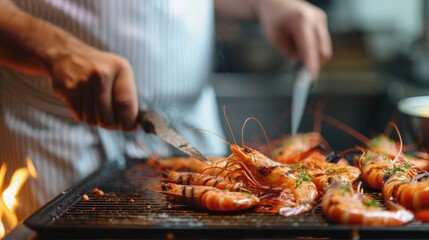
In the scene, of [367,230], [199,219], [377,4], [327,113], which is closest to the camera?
[367,230]

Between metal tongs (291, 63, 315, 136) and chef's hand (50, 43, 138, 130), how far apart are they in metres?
0.82

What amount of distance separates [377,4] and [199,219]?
5341mm

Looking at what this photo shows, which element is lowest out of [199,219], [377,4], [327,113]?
[327,113]

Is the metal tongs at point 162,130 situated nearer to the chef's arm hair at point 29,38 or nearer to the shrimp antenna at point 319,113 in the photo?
the chef's arm hair at point 29,38

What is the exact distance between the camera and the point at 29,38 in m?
2.28

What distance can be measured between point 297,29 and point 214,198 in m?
1.55

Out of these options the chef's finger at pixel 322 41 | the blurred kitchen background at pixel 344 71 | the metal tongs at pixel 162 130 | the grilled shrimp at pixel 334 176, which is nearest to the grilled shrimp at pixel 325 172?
the grilled shrimp at pixel 334 176

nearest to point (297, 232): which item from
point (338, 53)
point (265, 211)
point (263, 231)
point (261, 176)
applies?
point (263, 231)

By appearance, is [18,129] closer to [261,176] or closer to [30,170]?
[30,170]

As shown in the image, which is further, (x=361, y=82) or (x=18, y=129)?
(x=361, y=82)

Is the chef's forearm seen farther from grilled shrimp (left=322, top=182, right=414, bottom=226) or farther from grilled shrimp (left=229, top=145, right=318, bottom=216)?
grilled shrimp (left=322, top=182, right=414, bottom=226)

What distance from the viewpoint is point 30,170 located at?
2.66 metres

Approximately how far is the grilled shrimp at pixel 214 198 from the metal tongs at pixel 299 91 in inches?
37.8

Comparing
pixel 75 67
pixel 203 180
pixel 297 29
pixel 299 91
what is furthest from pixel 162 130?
pixel 297 29
